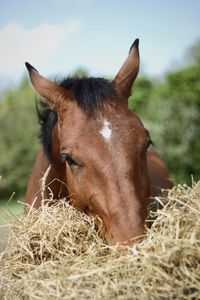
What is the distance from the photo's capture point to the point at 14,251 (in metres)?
2.92

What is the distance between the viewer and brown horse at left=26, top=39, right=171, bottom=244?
287 cm

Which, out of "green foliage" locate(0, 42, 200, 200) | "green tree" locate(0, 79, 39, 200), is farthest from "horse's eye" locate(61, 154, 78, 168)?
"green tree" locate(0, 79, 39, 200)

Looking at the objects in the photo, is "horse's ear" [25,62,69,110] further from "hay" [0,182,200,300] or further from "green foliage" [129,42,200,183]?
"green foliage" [129,42,200,183]

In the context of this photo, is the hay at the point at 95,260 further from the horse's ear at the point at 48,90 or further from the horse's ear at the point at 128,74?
the horse's ear at the point at 128,74

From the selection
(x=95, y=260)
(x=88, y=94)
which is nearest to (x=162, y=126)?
(x=88, y=94)

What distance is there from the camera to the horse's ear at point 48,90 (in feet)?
11.8

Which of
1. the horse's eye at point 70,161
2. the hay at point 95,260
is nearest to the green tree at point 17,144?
the horse's eye at point 70,161

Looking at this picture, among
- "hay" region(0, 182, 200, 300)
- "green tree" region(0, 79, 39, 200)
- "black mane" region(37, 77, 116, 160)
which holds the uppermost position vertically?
"black mane" region(37, 77, 116, 160)

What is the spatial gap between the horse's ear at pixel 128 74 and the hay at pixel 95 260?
1036mm

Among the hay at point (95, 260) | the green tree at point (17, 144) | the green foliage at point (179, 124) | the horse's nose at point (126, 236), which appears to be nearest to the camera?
the hay at point (95, 260)

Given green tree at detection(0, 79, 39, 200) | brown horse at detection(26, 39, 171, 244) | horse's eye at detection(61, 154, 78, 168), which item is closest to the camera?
brown horse at detection(26, 39, 171, 244)

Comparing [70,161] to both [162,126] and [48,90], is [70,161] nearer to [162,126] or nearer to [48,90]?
[48,90]

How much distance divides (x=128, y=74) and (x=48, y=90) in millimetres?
687

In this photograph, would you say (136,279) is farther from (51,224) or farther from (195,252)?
(51,224)
